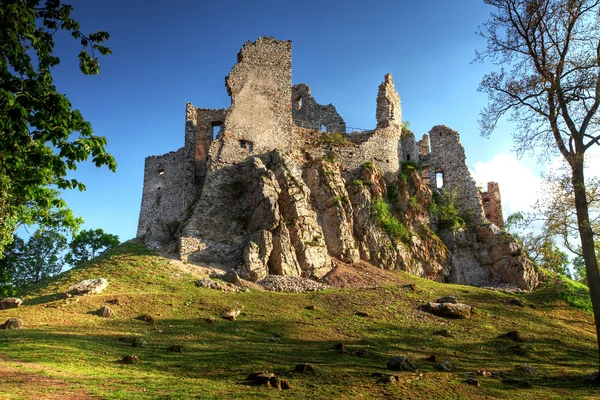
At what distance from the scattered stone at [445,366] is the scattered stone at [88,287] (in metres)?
13.8

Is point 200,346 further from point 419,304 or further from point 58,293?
point 419,304

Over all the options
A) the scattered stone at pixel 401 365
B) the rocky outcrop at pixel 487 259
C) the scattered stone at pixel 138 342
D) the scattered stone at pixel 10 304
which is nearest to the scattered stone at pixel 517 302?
the rocky outcrop at pixel 487 259

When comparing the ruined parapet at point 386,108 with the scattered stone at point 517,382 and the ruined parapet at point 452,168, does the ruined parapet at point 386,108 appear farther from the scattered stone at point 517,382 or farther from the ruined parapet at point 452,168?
the scattered stone at point 517,382

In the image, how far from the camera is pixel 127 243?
93.8ft

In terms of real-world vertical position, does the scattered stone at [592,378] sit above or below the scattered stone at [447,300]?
below

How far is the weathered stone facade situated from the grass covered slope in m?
3.26

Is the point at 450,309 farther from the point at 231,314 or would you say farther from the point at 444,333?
the point at 231,314

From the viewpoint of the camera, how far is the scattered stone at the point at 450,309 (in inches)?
841

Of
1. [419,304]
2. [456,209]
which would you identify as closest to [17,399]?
[419,304]

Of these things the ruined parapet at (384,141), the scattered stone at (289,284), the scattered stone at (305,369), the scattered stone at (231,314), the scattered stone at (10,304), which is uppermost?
the ruined parapet at (384,141)

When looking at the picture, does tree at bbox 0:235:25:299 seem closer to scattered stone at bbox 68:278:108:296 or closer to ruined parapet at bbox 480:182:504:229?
scattered stone at bbox 68:278:108:296

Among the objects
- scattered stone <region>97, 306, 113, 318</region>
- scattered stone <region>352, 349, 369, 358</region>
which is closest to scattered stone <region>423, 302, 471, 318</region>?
scattered stone <region>352, 349, 369, 358</region>

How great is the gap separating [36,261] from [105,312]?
28.3 m

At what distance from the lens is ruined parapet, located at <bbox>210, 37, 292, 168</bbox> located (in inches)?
1252
